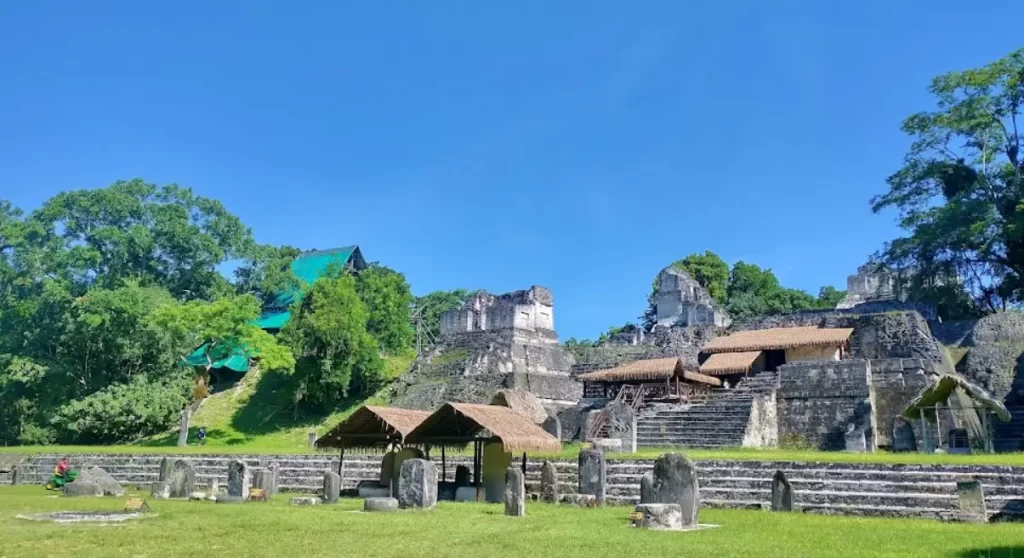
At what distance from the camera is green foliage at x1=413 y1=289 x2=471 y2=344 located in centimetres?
5997

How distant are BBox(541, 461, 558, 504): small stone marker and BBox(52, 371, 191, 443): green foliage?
20.7 m

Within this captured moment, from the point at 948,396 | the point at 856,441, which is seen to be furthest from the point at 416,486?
the point at 856,441

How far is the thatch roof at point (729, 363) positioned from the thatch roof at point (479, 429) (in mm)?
12091

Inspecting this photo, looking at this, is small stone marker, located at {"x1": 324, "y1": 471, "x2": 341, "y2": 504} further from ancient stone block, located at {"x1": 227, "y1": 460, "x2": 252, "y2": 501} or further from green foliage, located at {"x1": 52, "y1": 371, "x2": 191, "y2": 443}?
green foliage, located at {"x1": 52, "y1": 371, "x2": 191, "y2": 443}

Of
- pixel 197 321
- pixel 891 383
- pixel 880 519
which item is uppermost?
pixel 197 321

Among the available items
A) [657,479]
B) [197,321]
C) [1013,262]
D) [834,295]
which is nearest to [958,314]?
[1013,262]

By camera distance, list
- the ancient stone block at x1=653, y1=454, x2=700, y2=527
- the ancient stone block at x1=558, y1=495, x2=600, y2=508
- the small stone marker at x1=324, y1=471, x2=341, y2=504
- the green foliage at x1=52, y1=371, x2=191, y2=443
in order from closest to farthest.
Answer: the ancient stone block at x1=653, y1=454, x2=700, y2=527
the ancient stone block at x1=558, y1=495, x2=600, y2=508
the small stone marker at x1=324, y1=471, x2=341, y2=504
the green foliage at x1=52, y1=371, x2=191, y2=443

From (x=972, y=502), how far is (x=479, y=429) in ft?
29.1

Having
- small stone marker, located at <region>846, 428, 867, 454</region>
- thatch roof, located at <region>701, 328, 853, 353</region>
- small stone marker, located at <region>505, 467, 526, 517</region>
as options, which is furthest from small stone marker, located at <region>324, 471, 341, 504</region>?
thatch roof, located at <region>701, 328, 853, 353</region>

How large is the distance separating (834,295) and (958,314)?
23427 millimetres

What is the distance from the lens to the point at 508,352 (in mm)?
32969

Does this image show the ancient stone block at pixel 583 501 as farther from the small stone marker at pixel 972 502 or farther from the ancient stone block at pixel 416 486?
the small stone marker at pixel 972 502

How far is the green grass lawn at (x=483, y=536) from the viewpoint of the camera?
863cm

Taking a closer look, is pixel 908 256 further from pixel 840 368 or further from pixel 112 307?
pixel 112 307
